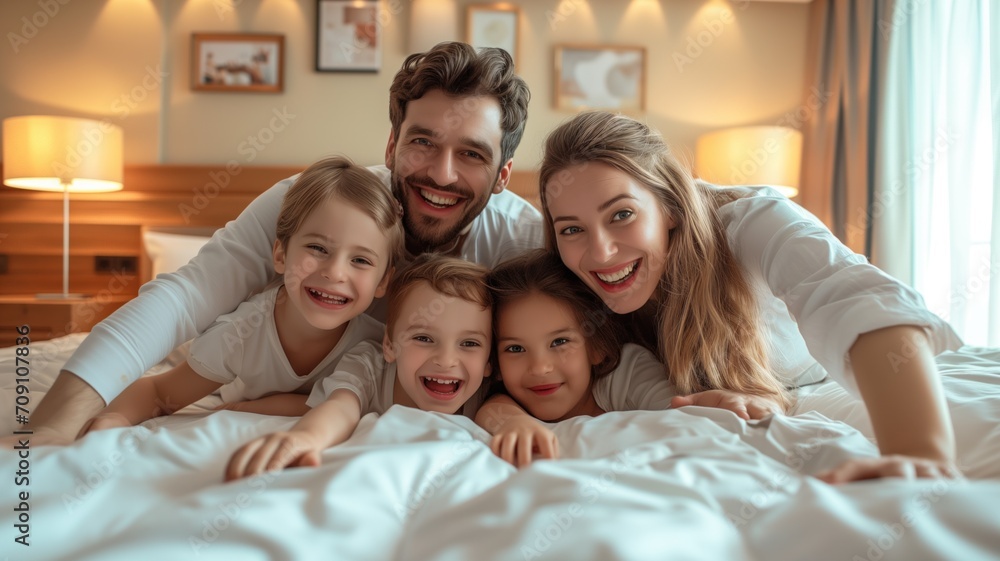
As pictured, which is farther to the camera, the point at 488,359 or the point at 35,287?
the point at 35,287

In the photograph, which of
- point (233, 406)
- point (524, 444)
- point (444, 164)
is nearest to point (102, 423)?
point (233, 406)

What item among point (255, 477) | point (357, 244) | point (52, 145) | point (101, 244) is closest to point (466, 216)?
point (357, 244)

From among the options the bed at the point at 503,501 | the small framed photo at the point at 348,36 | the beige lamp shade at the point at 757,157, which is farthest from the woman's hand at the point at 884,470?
the small framed photo at the point at 348,36

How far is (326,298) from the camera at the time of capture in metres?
1.43

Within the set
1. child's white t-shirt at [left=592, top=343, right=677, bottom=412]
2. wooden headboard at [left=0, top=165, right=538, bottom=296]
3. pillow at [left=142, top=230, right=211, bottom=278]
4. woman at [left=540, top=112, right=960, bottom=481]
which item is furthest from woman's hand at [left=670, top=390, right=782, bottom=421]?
pillow at [left=142, top=230, right=211, bottom=278]

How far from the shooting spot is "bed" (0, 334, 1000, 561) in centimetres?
62

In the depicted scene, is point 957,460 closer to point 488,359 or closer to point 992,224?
point 488,359

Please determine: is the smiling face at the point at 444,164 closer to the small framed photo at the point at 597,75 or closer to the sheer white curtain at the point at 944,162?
the sheer white curtain at the point at 944,162

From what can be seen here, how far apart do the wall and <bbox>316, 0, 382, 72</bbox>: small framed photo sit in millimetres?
50

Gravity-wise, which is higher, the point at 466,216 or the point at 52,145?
the point at 52,145

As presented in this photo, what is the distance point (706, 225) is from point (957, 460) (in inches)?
25.1

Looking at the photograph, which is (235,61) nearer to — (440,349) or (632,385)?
(440,349)

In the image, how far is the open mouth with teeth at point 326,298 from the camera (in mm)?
1422

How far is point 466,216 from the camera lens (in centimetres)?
184
